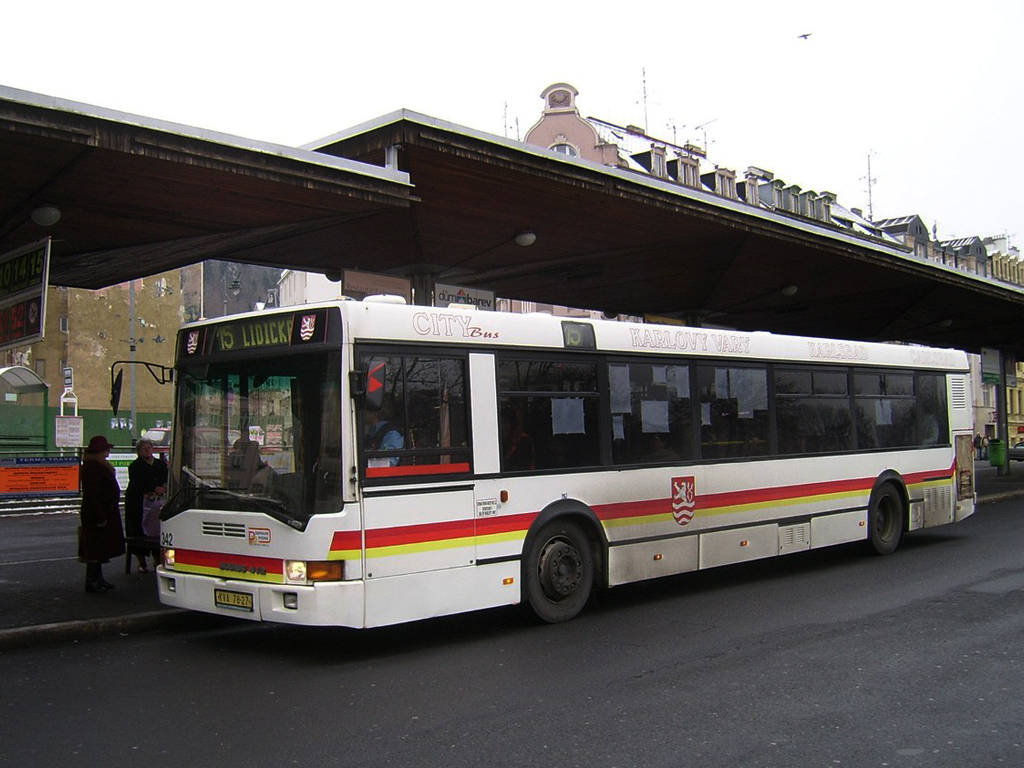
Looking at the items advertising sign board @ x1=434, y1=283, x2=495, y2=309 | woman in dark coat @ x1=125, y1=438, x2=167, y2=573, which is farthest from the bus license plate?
advertising sign board @ x1=434, y1=283, x2=495, y2=309

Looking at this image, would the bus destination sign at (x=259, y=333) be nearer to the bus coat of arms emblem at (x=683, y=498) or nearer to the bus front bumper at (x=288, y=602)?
the bus front bumper at (x=288, y=602)

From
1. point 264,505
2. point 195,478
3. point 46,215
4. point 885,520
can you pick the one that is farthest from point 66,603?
point 885,520

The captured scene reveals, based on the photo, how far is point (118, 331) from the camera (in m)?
60.3

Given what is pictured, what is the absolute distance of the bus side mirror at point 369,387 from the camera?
7879 millimetres

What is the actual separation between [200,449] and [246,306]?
10386cm

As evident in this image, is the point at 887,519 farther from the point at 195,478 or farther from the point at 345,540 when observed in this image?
the point at 195,478

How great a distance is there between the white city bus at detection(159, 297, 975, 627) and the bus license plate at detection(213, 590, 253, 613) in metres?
0.02

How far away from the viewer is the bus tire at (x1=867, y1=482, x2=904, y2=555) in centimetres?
1378

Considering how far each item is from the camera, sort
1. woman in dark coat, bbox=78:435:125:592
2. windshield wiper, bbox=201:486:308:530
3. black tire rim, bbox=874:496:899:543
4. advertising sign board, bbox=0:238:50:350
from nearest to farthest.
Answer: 1. windshield wiper, bbox=201:486:308:530
2. advertising sign board, bbox=0:238:50:350
3. woman in dark coat, bbox=78:435:125:592
4. black tire rim, bbox=874:496:899:543

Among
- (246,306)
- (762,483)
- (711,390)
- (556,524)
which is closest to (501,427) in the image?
(556,524)

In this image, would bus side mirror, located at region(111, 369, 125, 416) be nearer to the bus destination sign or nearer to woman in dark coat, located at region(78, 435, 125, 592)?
the bus destination sign

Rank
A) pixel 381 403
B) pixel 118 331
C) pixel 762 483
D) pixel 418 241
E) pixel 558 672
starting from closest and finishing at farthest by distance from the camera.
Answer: pixel 558 672 → pixel 381 403 → pixel 762 483 → pixel 418 241 → pixel 118 331

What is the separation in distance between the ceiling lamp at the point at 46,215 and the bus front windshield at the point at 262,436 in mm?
3172

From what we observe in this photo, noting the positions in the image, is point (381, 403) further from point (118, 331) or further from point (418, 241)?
point (118, 331)
